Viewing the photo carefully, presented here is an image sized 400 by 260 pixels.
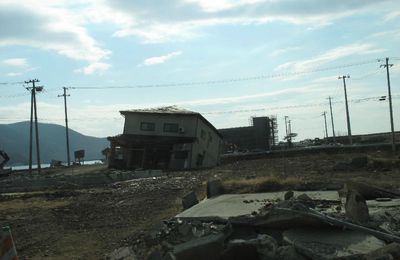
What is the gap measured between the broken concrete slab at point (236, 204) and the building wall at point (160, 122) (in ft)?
139

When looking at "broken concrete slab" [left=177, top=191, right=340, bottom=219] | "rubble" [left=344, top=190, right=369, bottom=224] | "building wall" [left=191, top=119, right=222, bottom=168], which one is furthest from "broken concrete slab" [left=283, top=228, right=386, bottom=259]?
"building wall" [left=191, top=119, right=222, bottom=168]

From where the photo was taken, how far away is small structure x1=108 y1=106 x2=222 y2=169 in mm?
57500

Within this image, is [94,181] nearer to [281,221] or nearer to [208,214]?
[208,214]

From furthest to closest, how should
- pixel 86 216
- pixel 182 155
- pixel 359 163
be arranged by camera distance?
pixel 182 155 < pixel 359 163 < pixel 86 216

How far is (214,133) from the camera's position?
66562 mm

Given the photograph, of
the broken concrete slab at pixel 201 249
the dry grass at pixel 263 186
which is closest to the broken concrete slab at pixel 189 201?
the dry grass at pixel 263 186

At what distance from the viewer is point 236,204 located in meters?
13.4

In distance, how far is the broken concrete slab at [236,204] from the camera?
1200 centimetres

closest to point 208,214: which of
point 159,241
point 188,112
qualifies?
point 159,241

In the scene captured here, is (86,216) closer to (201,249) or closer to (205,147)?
(201,249)

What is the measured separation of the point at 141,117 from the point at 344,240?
51.8m

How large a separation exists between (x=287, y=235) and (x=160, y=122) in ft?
165

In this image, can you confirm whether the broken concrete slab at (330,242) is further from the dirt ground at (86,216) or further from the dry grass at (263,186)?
the dry grass at (263,186)

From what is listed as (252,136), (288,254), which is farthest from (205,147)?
(288,254)
